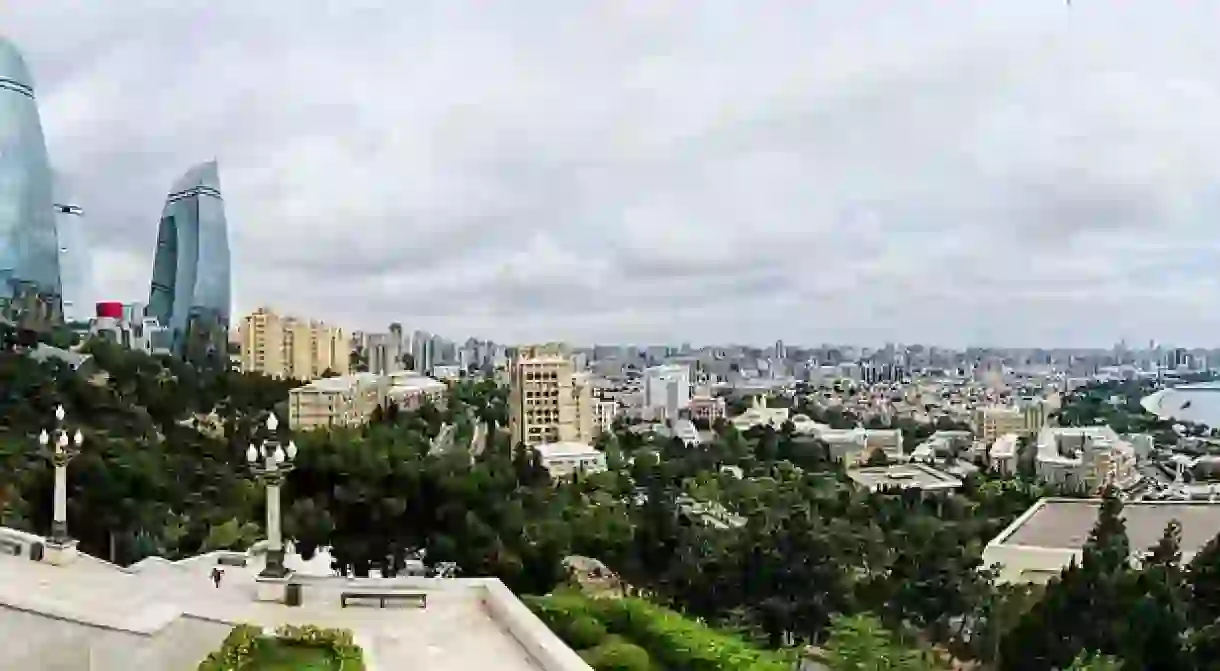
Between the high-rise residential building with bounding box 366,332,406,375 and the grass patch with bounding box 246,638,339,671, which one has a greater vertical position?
the high-rise residential building with bounding box 366,332,406,375

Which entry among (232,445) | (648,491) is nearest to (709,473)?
(648,491)

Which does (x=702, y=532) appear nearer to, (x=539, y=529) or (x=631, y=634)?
(x=539, y=529)

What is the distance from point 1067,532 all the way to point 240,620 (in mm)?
14255

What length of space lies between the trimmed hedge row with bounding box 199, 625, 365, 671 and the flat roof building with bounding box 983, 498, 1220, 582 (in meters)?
10.7

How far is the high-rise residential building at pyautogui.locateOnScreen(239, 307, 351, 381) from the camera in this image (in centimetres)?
2872

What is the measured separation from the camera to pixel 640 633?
5.15m

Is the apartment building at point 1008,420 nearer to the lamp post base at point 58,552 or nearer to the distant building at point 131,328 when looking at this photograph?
the distant building at point 131,328

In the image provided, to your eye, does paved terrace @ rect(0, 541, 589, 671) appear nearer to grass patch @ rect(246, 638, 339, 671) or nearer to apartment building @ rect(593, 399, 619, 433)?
grass patch @ rect(246, 638, 339, 671)

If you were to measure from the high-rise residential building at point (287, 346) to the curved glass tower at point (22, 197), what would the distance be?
7.01 metres

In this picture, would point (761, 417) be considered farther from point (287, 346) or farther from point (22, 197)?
point (22, 197)

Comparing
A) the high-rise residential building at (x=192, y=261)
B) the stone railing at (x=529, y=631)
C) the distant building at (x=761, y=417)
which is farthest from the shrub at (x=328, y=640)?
the distant building at (x=761, y=417)

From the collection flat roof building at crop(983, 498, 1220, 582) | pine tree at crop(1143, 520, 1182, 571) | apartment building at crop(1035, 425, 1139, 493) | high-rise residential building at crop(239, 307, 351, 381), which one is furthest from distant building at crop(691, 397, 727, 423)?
pine tree at crop(1143, 520, 1182, 571)

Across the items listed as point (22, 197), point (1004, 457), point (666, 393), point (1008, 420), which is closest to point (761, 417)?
A: point (666, 393)

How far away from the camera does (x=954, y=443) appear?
3800 cm
